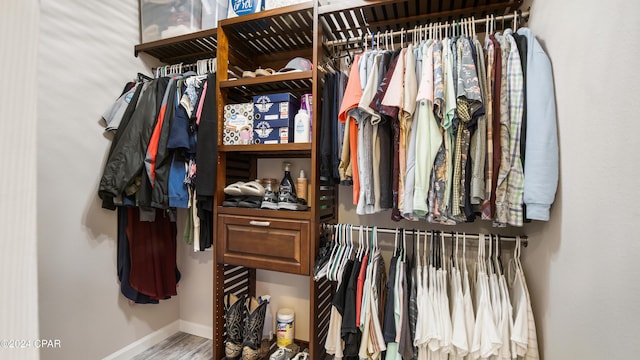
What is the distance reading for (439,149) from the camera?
3.48 feet

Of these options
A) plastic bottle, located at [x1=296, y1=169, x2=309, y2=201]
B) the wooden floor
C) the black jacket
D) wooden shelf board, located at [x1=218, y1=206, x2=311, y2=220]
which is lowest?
the wooden floor

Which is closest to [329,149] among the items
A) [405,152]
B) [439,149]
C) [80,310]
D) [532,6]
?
[405,152]

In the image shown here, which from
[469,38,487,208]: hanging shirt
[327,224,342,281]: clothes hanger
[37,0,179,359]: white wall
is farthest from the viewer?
[37,0,179,359]: white wall

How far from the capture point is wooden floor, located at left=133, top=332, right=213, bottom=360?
1765 millimetres

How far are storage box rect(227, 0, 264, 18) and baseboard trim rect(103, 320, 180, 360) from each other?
7.41 ft

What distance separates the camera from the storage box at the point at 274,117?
1.40 m

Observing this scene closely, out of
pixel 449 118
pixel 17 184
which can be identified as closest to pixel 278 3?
pixel 449 118

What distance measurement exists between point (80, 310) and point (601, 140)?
2.50m

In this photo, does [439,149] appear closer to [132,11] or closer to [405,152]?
[405,152]

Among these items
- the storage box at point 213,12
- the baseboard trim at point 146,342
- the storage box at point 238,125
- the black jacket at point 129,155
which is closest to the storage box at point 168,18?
the storage box at point 213,12

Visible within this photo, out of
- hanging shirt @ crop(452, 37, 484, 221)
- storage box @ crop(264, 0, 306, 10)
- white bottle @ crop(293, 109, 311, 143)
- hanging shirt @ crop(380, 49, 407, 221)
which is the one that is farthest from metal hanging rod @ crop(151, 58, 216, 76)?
hanging shirt @ crop(452, 37, 484, 221)

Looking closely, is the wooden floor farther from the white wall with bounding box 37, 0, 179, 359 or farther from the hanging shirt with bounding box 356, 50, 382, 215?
the hanging shirt with bounding box 356, 50, 382, 215

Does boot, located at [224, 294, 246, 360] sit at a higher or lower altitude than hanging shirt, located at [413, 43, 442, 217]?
lower

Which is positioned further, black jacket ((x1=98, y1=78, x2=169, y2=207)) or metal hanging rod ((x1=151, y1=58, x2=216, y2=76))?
metal hanging rod ((x1=151, y1=58, x2=216, y2=76))
